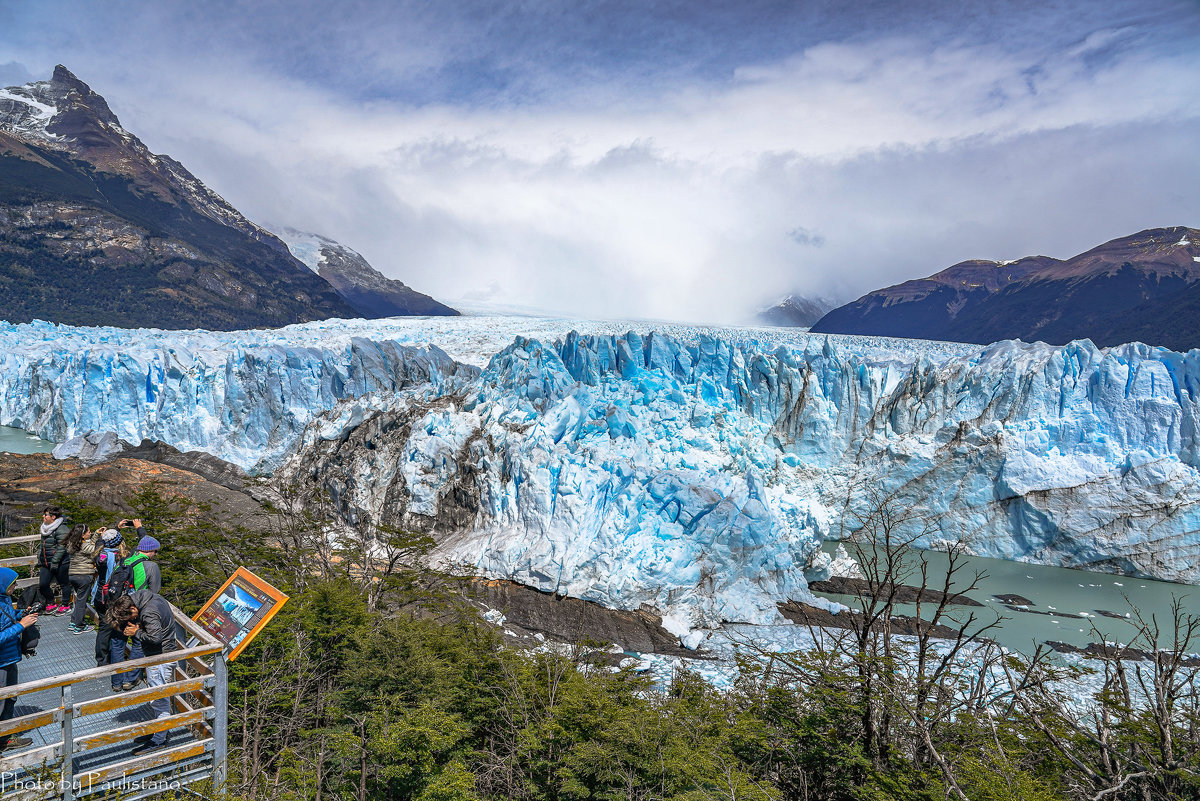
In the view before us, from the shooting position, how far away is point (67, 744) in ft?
10.3

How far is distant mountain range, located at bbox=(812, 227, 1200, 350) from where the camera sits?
3538 cm

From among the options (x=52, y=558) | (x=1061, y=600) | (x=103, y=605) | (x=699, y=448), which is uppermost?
(x=52, y=558)

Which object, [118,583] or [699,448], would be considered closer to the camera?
[118,583]

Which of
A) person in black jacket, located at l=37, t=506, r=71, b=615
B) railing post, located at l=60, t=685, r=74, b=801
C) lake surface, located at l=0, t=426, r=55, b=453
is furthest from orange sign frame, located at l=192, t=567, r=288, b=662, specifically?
lake surface, located at l=0, t=426, r=55, b=453

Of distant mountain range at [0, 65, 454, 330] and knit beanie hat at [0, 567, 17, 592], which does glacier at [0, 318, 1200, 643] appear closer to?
knit beanie hat at [0, 567, 17, 592]

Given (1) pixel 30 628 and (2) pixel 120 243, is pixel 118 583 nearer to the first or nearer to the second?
(1) pixel 30 628

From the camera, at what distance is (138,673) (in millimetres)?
4078

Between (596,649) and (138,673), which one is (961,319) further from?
(138,673)

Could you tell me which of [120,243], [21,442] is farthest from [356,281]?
[21,442]

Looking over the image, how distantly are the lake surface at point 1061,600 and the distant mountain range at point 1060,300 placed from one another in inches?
881

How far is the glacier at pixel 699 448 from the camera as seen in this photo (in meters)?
14.8

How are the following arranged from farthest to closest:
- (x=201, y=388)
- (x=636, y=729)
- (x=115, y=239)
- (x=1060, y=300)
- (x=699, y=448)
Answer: (x=115, y=239) < (x=1060, y=300) < (x=201, y=388) < (x=699, y=448) < (x=636, y=729)

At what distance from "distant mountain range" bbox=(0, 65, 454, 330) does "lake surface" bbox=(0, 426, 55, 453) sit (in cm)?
3826

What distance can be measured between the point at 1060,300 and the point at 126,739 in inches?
1935
